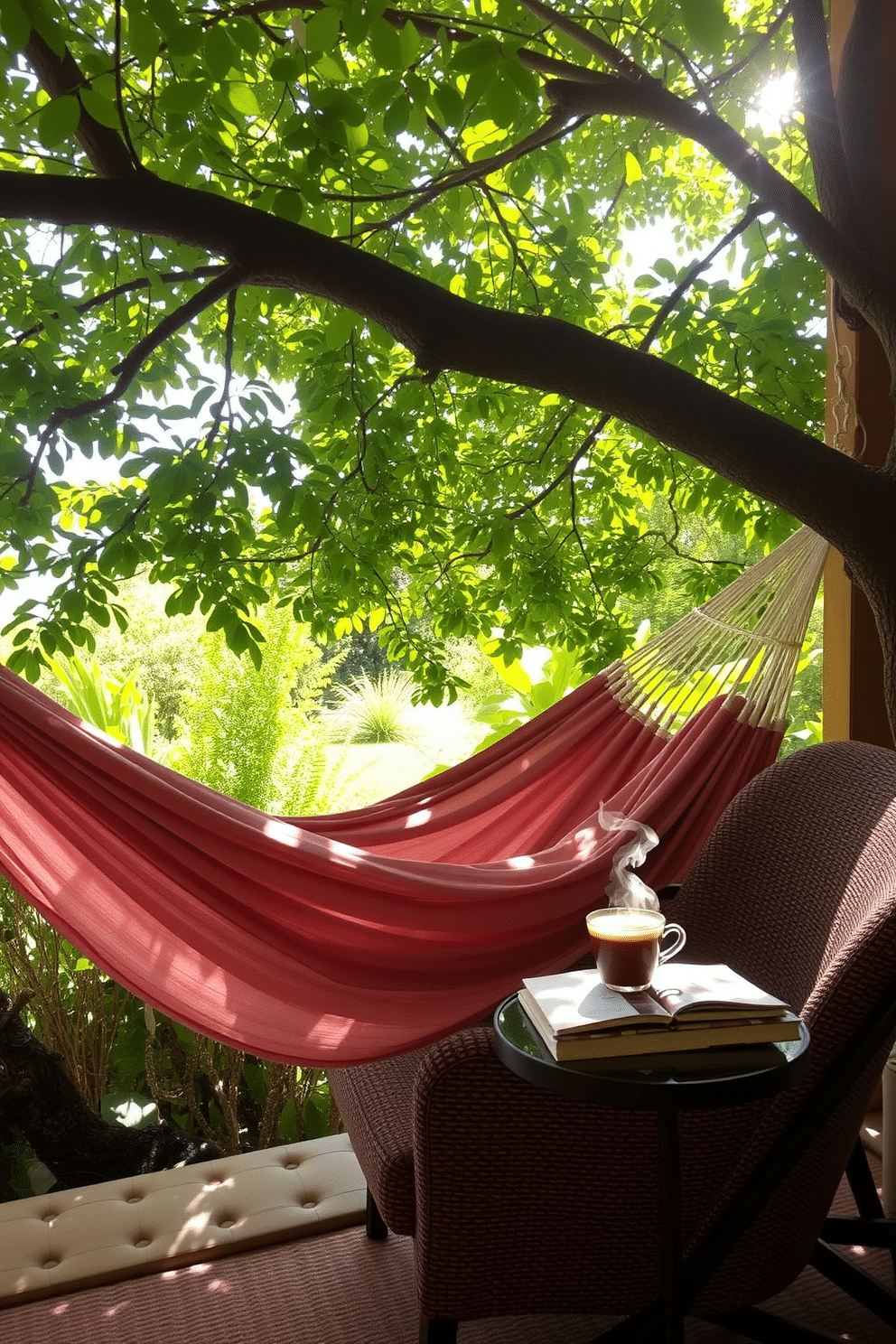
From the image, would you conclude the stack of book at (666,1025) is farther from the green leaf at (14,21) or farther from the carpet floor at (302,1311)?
the green leaf at (14,21)

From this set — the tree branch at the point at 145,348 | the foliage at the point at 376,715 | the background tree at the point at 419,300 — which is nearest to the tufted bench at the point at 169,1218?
the background tree at the point at 419,300

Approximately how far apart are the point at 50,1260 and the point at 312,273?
1.55 meters

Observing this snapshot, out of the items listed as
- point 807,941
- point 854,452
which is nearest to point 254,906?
point 807,941

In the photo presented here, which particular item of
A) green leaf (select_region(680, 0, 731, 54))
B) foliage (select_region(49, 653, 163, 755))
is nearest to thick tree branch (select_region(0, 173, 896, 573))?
green leaf (select_region(680, 0, 731, 54))

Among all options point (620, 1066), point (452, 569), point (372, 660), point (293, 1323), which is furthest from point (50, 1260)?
point (372, 660)

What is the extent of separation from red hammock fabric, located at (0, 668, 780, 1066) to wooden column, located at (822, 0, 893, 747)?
68cm

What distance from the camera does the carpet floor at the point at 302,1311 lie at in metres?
1.61

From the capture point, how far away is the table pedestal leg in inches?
46.6

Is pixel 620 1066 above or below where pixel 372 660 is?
below

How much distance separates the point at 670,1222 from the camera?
121 cm

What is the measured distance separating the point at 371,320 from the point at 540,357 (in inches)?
9.9

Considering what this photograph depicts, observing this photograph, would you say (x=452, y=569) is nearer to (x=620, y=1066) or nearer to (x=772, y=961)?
(x=772, y=961)

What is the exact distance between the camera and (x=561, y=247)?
2.78m

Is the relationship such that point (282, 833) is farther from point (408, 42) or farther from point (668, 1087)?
point (408, 42)
